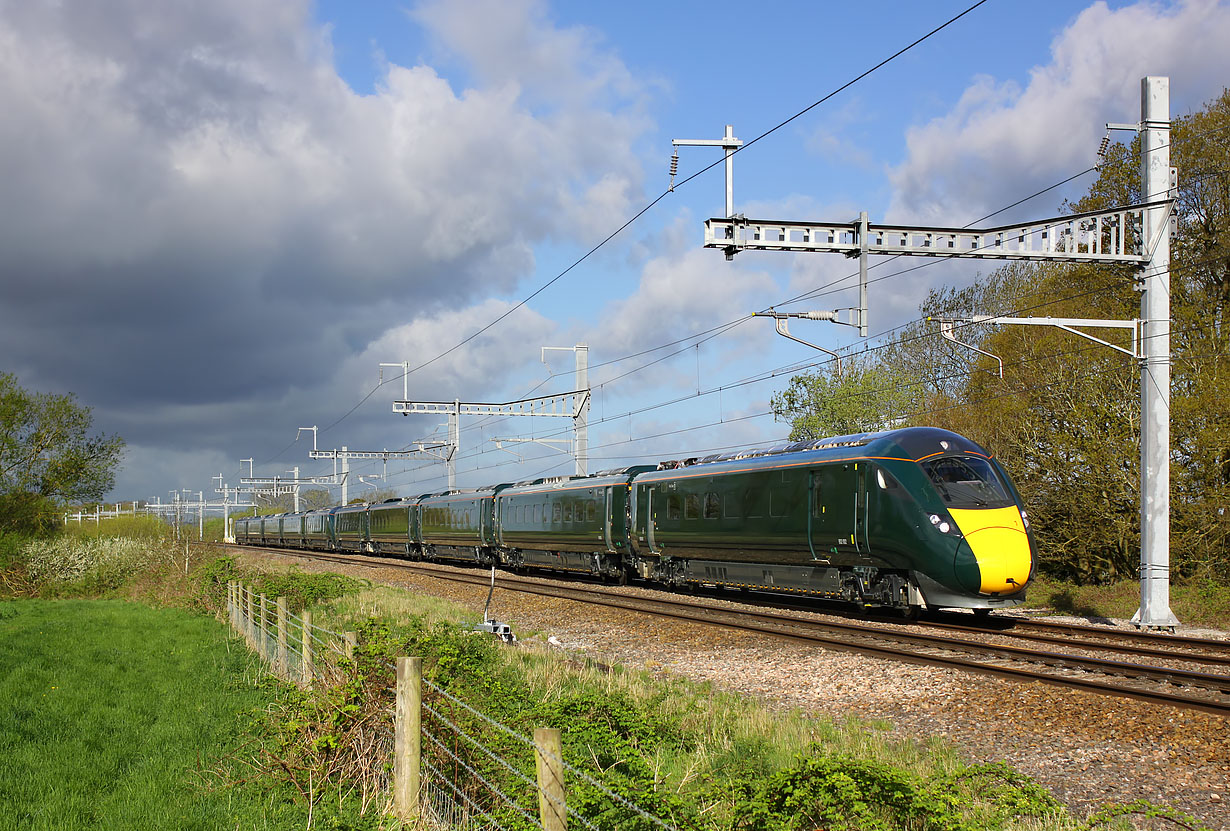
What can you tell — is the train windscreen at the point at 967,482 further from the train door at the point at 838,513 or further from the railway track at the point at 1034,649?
the railway track at the point at 1034,649

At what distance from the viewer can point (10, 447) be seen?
3491 centimetres

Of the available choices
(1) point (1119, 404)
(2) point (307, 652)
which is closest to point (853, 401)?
(1) point (1119, 404)

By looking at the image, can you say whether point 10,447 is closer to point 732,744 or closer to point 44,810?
point 44,810

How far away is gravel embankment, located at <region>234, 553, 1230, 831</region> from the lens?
297 inches

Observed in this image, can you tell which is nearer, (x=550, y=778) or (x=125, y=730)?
(x=550, y=778)

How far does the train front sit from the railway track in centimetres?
61

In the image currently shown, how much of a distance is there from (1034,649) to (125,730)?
37.5 feet

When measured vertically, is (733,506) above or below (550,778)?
above

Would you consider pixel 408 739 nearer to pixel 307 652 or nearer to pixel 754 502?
pixel 307 652

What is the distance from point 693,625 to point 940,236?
26.1 feet

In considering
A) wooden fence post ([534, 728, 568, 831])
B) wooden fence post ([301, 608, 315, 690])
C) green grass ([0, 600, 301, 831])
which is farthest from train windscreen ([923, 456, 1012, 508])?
wooden fence post ([534, 728, 568, 831])

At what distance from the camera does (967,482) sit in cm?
1652

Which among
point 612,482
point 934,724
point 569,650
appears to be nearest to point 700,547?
point 612,482

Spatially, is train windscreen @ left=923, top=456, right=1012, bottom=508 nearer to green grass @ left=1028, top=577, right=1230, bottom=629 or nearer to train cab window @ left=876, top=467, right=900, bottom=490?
train cab window @ left=876, top=467, right=900, bottom=490
